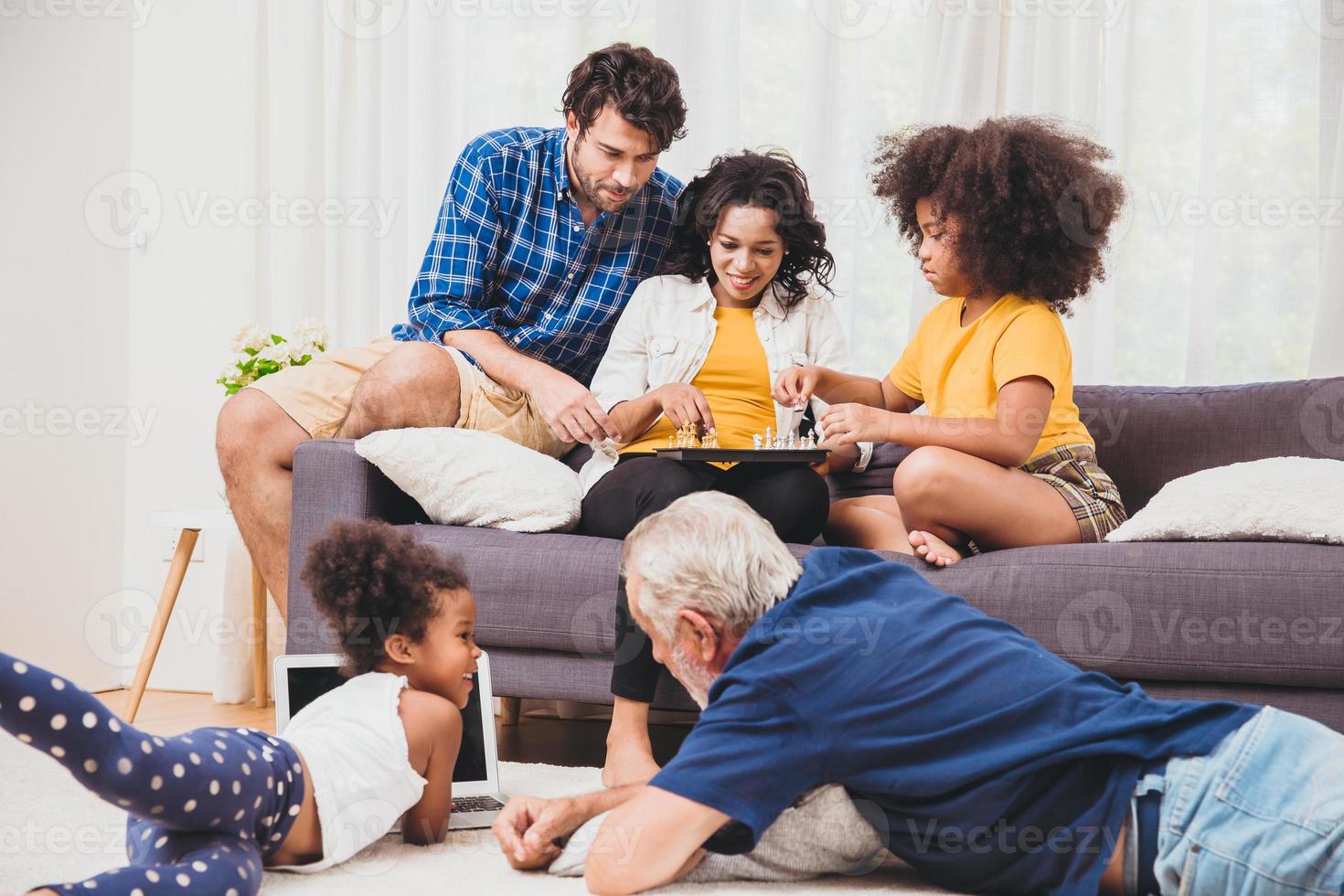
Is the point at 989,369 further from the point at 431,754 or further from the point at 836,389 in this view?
the point at 431,754

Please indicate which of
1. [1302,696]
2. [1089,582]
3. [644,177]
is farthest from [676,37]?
[1302,696]

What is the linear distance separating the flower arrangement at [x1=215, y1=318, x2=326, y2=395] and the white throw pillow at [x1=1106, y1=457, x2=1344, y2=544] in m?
1.84

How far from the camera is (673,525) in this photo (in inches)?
52.4

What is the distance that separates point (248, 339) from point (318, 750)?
1647 mm

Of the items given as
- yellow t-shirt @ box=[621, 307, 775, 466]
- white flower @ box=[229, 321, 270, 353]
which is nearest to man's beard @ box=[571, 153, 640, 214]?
yellow t-shirt @ box=[621, 307, 775, 466]

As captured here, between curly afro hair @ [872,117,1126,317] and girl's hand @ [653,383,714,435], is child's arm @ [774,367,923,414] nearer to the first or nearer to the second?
girl's hand @ [653,383,714,435]

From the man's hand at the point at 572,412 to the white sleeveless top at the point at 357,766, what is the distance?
82 cm

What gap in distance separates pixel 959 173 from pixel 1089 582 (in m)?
0.85

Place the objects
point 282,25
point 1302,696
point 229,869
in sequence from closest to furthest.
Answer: point 229,869, point 1302,696, point 282,25

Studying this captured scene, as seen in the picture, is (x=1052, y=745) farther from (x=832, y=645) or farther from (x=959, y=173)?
(x=959, y=173)

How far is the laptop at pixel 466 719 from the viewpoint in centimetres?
166

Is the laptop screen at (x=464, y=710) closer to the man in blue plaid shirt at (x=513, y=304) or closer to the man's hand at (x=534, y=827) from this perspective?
the man's hand at (x=534, y=827)

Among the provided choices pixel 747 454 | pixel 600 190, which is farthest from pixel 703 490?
pixel 600 190

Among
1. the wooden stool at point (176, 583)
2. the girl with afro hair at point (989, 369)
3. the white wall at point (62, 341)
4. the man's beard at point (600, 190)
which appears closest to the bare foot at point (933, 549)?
the girl with afro hair at point (989, 369)
